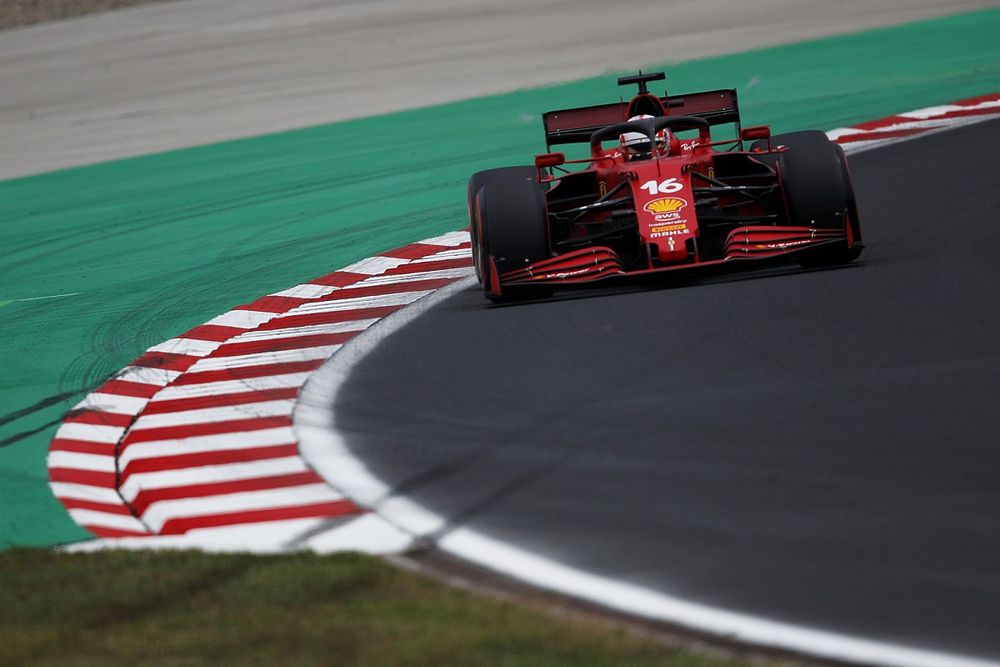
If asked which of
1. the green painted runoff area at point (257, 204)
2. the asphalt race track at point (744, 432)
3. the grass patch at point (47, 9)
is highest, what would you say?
the grass patch at point (47, 9)

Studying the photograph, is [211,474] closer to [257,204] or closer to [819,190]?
[819,190]

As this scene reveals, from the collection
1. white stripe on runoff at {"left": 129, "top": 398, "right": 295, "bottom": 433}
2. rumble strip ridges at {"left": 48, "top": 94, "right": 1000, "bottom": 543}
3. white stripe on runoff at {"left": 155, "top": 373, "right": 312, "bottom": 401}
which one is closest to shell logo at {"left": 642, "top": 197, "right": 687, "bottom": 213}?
rumble strip ridges at {"left": 48, "top": 94, "right": 1000, "bottom": 543}

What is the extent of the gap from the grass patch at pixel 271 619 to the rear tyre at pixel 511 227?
4481 millimetres

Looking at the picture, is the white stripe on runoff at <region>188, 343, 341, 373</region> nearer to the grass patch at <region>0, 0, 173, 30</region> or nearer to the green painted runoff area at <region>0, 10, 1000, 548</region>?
the green painted runoff area at <region>0, 10, 1000, 548</region>

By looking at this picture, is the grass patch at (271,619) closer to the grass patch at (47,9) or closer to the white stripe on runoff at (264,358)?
the white stripe on runoff at (264,358)

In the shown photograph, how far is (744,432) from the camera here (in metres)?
6.83

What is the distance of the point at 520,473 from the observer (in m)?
6.61

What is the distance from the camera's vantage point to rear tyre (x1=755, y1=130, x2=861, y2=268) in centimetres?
994

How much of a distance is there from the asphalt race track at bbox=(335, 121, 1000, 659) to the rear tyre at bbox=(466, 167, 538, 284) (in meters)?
0.33

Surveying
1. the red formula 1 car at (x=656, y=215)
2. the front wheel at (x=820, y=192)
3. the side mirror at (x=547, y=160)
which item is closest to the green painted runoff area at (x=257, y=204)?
the red formula 1 car at (x=656, y=215)

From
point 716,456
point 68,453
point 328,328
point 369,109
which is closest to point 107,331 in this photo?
point 328,328

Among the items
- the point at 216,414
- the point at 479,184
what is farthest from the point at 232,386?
the point at 479,184

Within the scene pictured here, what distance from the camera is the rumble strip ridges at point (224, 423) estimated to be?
670 cm

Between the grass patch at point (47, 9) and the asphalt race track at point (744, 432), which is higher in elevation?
the grass patch at point (47, 9)
